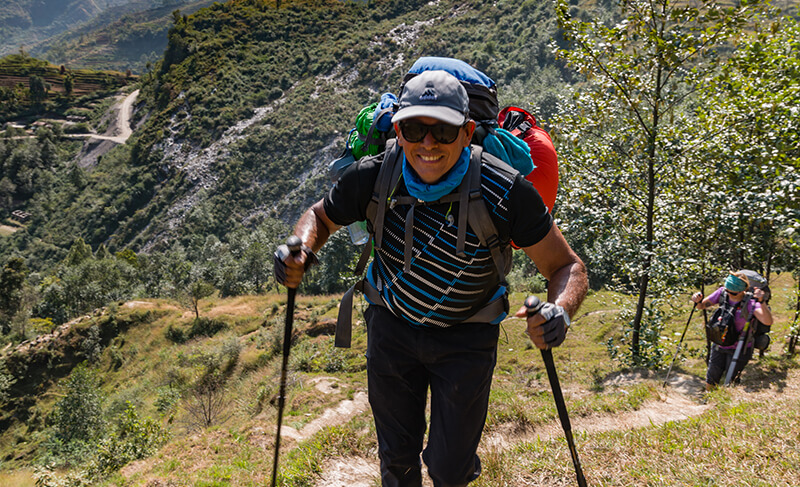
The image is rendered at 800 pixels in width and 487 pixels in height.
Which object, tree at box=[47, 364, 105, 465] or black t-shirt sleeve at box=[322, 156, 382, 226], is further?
tree at box=[47, 364, 105, 465]

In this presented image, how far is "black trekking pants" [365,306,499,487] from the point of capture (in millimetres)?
2631

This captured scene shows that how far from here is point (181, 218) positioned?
3797 inches

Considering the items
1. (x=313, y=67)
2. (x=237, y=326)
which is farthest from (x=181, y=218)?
(x=237, y=326)

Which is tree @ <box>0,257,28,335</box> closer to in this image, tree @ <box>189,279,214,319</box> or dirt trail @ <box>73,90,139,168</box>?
tree @ <box>189,279,214,319</box>

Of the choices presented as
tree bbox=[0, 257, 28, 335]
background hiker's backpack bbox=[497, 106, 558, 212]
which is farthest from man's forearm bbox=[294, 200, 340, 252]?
tree bbox=[0, 257, 28, 335]

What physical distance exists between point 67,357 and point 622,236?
1927 inches

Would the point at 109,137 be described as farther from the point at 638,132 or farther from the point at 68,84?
the point at 638,132

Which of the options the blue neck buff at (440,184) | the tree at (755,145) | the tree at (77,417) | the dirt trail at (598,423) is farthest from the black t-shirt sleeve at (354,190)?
the tree at (77,417)

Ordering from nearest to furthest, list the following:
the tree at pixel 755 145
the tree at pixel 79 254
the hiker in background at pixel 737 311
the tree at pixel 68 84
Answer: the tree at pixel 755 145 → the hiker in background at pixel 737 311 → the tree at pixel 79 254 → the tree at pixel 68 84

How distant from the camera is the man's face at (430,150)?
7.64ft

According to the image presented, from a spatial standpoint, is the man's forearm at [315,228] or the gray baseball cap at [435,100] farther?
the man's forearm at [315,228]

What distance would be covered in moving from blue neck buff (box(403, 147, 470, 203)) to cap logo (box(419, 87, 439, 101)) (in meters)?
0.33

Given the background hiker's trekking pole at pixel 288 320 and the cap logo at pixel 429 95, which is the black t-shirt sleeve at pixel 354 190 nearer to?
the background hiker's trekking pole at pixel 288 320

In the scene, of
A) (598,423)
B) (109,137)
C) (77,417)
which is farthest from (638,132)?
(109,137)
